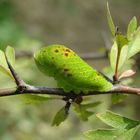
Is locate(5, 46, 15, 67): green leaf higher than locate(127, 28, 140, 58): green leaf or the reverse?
higher

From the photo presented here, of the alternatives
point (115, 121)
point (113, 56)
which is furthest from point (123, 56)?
point (115, 121)

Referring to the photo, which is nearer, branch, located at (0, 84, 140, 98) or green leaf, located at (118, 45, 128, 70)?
branch, located at (0, 84, 140, 98)

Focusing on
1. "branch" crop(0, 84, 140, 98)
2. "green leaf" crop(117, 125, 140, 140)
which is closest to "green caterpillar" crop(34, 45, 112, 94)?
"branch" crop(0, 84, 140, 98)

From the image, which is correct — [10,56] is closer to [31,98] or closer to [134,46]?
[31,98]

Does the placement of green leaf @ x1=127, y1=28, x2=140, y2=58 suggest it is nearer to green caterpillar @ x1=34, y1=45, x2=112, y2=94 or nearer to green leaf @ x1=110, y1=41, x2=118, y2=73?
green leaf @ x1=110, y1=41, x2=118, y2=73

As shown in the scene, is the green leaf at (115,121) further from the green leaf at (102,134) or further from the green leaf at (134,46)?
the green leaf at (134,46)

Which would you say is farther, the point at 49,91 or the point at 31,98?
the point at 31,98
